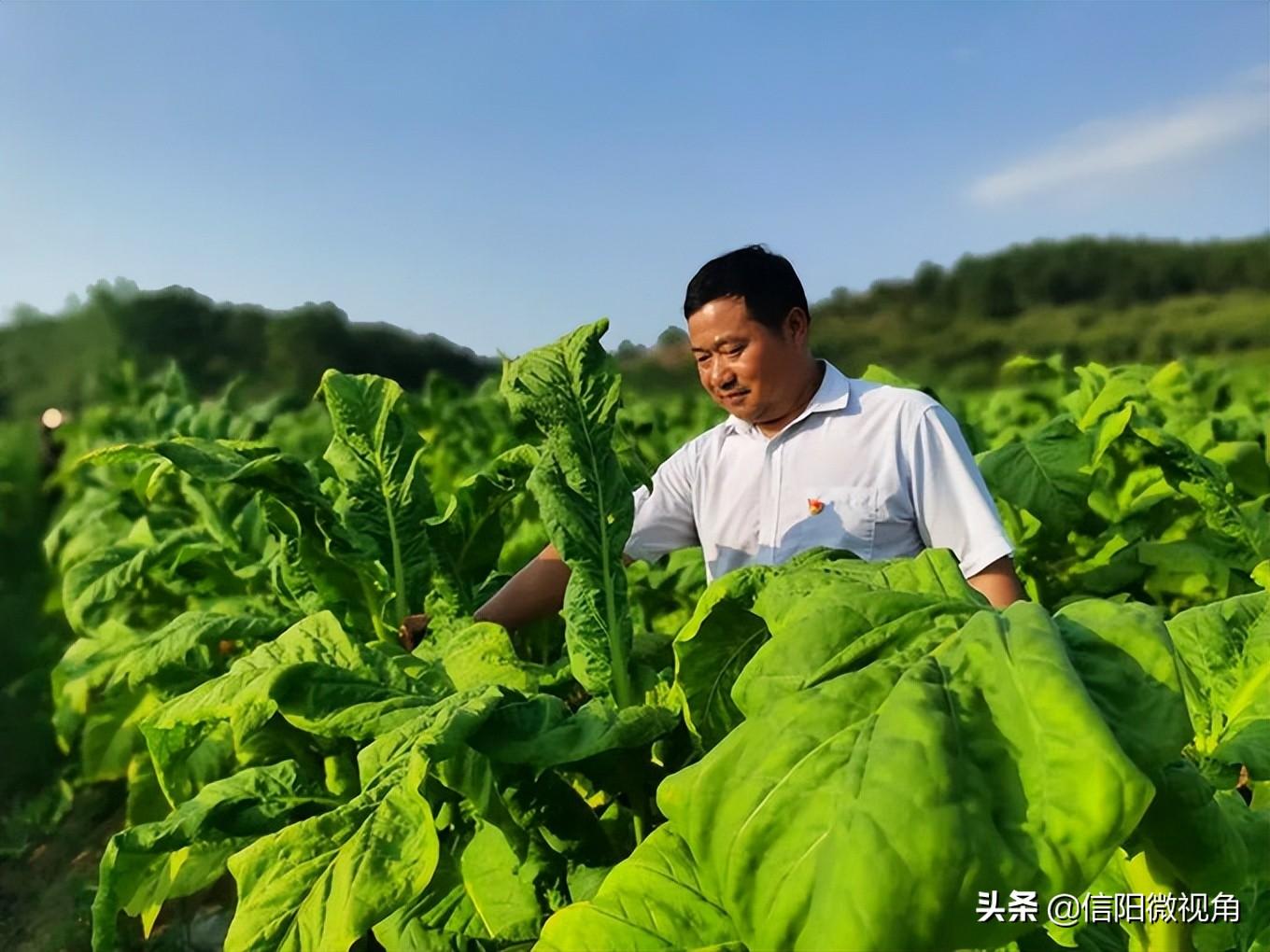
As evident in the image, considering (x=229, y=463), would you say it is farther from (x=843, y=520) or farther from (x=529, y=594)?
(x=843, y=520)

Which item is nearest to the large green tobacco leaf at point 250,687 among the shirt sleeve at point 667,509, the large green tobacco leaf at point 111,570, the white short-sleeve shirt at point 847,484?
the white short-sleeve shirt at point 847,484

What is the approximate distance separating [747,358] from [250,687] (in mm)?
1099

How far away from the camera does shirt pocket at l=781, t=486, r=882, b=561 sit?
2.14 m

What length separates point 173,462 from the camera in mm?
2088

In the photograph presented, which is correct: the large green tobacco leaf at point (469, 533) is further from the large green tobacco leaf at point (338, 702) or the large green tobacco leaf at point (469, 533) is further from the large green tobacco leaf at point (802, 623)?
the large green tobacco leaf at point (802, 623)

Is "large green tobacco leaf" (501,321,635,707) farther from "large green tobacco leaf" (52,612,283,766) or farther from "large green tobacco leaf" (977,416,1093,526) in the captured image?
"large green tobacco leaf" (977,416,1093,526)

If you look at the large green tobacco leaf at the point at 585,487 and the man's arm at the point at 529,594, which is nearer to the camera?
the large green tobacco leaf at the point at 585,487

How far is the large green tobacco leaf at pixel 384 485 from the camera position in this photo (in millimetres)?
2178

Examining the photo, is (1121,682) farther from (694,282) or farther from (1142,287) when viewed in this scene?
(1142,287)

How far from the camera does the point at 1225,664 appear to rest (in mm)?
1458

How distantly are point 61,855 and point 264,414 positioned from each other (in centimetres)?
319

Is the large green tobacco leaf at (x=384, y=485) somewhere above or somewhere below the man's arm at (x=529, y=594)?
above

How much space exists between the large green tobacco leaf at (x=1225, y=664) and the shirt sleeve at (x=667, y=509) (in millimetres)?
1124

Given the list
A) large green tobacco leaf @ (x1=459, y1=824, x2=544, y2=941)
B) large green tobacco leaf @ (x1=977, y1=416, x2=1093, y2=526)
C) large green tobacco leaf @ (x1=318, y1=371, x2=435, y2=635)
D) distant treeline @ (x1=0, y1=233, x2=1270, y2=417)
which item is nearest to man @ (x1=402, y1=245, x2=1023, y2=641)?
large green tobacco leaf @ (x1=318, y1=371, x2=435, y2=635)
